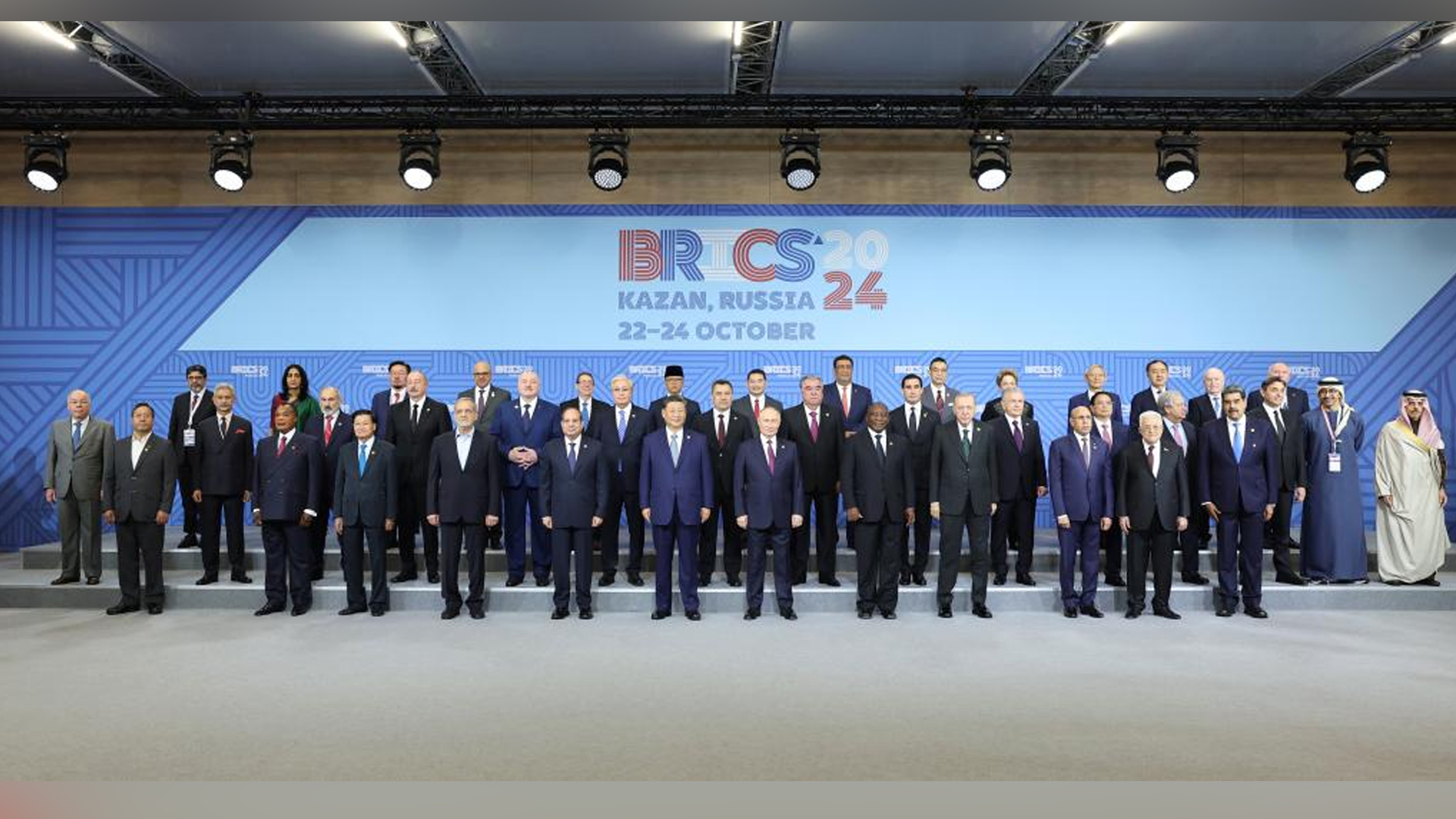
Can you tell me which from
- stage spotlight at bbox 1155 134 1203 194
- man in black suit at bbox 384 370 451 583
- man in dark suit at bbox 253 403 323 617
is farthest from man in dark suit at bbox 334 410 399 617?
stage spotlight at bbox 1155 134 1203 194

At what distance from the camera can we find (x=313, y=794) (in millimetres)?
1287

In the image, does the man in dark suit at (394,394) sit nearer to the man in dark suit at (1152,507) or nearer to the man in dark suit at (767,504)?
the man in dark suit at (767,504)

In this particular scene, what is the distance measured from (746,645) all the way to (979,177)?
499 centimetres

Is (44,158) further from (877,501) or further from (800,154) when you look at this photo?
(877,501)

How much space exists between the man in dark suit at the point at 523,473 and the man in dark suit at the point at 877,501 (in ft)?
7.69

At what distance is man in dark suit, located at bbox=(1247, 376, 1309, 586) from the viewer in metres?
6.44

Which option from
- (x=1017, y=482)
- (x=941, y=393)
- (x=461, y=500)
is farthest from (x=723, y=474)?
(x=1017, y=482)

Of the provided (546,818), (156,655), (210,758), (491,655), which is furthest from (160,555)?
(546,818)

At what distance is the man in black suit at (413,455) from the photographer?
6.58 meters

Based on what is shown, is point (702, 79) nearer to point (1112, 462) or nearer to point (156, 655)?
point (1112, 462)

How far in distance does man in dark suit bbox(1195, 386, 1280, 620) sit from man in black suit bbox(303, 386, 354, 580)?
6.55 meters

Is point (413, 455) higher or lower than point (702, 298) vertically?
lower

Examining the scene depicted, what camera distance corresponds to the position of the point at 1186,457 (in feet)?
21.0

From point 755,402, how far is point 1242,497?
366 centimetres
